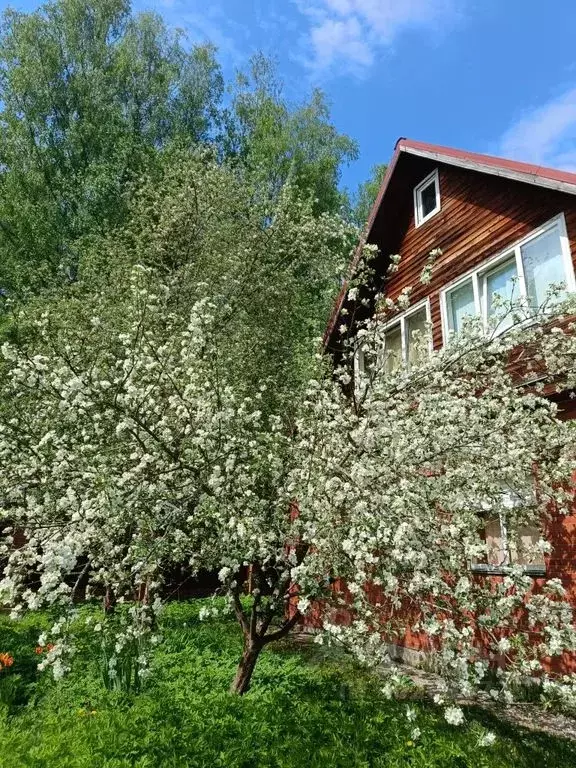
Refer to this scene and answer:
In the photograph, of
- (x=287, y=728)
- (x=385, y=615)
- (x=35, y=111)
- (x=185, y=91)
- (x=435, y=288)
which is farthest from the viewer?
(x=185, y=91)

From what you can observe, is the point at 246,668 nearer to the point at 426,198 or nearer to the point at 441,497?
the point at 441,497

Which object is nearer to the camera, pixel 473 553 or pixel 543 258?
pixel 473 553

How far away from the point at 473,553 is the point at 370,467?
4.04 ft

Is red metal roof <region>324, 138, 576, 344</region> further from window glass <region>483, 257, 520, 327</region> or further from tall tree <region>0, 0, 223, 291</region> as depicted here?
tall tree <region>0, 0, 223, 291</region>

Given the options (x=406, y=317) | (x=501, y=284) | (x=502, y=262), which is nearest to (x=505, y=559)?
(x=501, y=284)

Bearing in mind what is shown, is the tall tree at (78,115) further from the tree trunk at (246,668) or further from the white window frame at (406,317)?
the tree trunk at (246,668)

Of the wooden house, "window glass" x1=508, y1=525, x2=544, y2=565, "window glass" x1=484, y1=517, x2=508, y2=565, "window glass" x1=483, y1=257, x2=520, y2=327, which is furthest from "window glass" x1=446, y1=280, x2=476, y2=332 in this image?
"window glass" x1=508, y1=525, x2=544, y2=565

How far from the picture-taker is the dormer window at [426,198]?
12.5m

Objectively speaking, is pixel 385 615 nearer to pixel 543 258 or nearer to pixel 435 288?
pixel 543 258

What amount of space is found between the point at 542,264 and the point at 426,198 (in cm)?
433

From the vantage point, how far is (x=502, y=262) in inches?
405

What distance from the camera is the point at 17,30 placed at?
22.9 m

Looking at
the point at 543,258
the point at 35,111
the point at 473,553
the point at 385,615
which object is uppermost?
the point at 35,111

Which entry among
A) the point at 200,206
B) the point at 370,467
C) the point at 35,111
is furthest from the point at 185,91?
the point at 370,467
